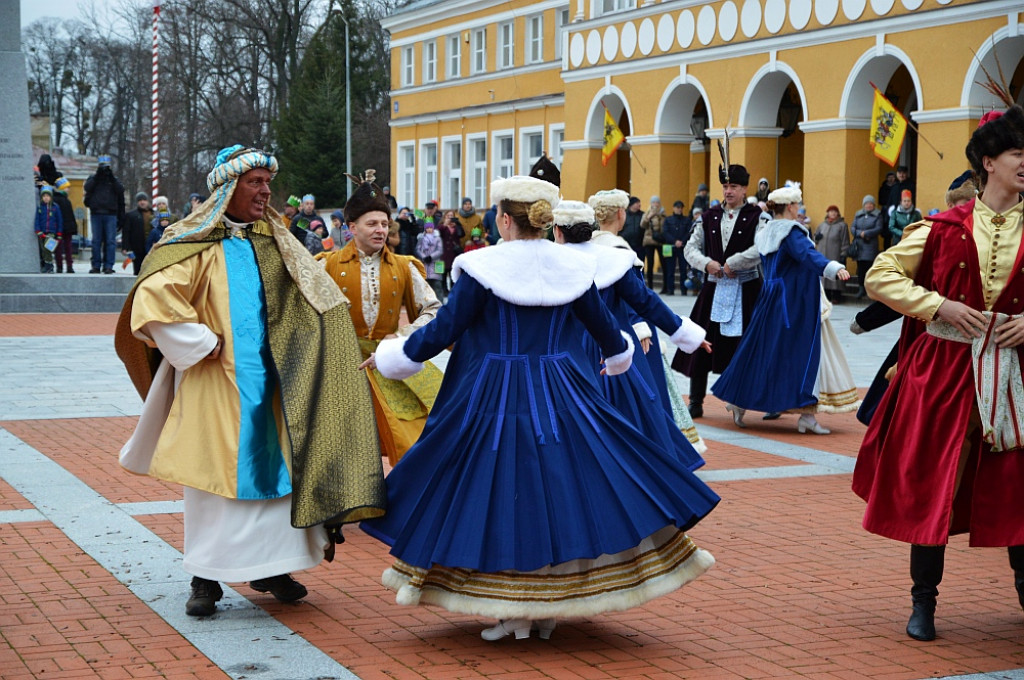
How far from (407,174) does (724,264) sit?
133 feet

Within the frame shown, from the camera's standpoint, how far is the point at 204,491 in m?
5.54

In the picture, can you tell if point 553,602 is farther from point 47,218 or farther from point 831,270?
point 47,218

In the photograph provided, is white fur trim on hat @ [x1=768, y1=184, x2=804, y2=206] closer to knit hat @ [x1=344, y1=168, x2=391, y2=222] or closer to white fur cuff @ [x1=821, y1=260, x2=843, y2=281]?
white fur cuff @ [x1=821, y1=260, x2=843, y2=281]

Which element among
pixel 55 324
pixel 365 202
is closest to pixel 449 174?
pixel 55 324

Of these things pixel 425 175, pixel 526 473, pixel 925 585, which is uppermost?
pixel 425 175

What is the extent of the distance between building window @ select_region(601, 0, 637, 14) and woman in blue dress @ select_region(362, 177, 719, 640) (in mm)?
30271

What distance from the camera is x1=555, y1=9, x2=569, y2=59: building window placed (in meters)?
41.2

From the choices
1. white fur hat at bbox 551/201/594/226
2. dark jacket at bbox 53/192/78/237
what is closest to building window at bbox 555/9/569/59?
dark jacket at bbox 53/192/78/237

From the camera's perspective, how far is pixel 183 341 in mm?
5426

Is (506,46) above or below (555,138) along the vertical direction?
above

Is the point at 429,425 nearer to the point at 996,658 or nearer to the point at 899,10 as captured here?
the point at 996,658

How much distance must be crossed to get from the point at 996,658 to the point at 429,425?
2.10 meters

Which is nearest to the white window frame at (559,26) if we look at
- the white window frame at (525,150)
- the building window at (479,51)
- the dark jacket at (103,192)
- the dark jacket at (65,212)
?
the white window frame at (525,150)

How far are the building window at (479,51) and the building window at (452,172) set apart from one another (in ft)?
8.24
